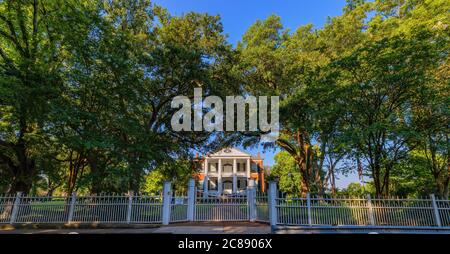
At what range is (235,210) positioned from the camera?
10656mm

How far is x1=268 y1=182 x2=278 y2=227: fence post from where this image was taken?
9.34 meters

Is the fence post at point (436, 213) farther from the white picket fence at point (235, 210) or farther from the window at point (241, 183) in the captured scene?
the window at point (241, 183)

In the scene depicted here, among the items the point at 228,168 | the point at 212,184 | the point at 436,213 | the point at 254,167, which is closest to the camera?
the point at 436,213

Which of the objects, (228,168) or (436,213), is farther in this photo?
(228,168)

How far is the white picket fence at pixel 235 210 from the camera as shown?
361 inches

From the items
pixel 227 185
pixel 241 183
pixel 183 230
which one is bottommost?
pixel 183 230

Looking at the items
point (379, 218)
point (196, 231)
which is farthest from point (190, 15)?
point (379, 218)

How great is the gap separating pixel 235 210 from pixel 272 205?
74.6 inches

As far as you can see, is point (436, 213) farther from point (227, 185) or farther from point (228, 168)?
point (228, 168)

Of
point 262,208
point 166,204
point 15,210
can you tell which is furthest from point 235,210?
point 15,210

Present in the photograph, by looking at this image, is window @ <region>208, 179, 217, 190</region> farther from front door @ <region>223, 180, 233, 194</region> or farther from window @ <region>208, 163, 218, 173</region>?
window @ <region>208, 163, 218, 173</region>

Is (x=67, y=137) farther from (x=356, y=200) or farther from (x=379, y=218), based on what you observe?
(x=379, y=218)

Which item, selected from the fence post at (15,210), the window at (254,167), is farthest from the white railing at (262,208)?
the window at (254,167)
